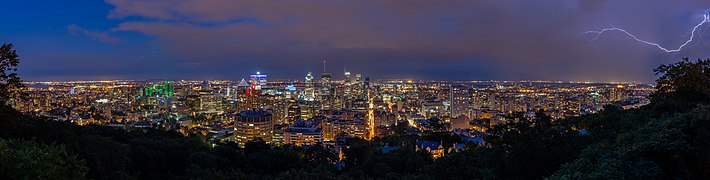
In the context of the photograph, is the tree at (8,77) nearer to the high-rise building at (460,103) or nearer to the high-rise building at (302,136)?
the high-rise building at (302,136)

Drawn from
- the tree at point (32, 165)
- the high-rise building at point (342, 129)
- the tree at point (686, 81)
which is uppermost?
the tree at point (686, 81)

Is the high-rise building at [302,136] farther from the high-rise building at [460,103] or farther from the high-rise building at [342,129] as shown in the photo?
the high-rise building at [460,103]

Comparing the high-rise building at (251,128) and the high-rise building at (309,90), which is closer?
the high-rise building at (251,128)

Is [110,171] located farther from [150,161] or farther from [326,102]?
[326,102]

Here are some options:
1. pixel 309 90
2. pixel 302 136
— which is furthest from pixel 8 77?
pixel 309 90

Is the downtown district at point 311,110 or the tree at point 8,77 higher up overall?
the tree at point 8,77

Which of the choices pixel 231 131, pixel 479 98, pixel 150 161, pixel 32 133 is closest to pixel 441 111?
pixel 479 98

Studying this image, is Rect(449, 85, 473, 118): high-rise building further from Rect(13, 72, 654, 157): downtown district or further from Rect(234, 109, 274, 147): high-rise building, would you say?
Rect(234, 109, 274, 147): high-rise building

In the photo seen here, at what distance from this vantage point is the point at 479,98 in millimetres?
56656

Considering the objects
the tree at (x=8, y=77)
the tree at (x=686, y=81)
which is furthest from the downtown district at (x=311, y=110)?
the tree at (x=8, y=77)

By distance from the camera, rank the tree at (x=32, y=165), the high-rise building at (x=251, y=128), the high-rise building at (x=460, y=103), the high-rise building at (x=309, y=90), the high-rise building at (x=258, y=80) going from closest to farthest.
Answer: the tree at (x=32, y=165) < the high-rise building at (x=251, y=128) < the high-rise building at (x=460, y=103) < the high-rise building at (x=309, y=90) < the high-rise building at (x=258, y=80)

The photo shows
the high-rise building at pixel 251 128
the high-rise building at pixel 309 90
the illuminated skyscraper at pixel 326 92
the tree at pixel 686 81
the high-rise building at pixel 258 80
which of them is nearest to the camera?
the tree at pixel 686 81

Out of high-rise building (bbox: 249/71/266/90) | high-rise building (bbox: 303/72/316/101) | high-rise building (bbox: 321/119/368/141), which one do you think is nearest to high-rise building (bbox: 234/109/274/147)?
high-rise building (bbox: 321/119/368/141)

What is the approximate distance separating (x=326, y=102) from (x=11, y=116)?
184 ft
